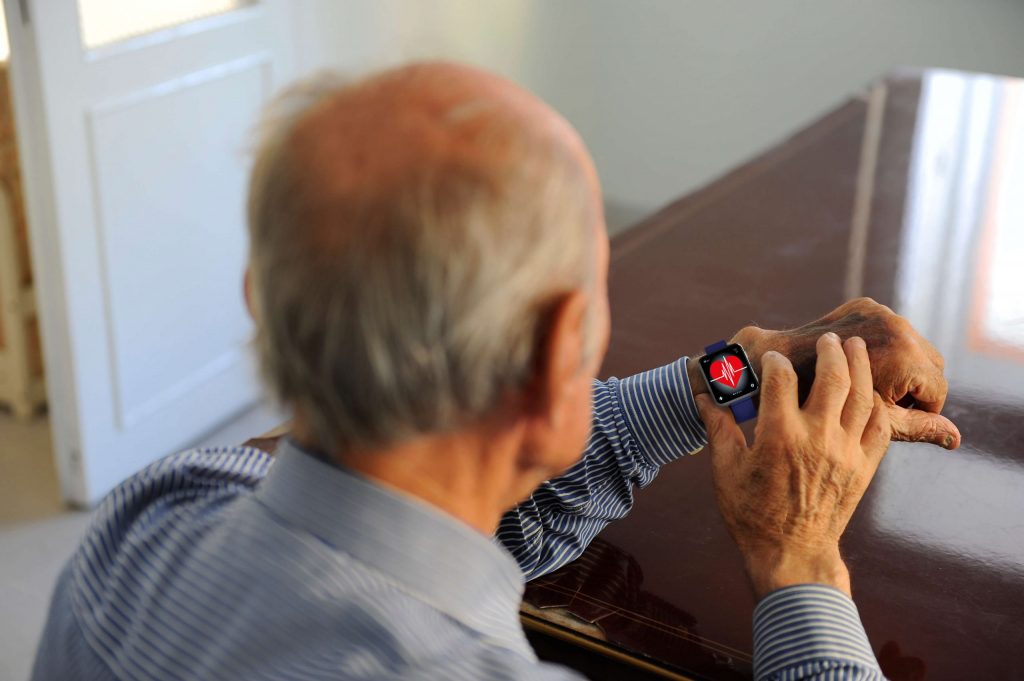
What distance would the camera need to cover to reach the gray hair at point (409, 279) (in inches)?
24.8

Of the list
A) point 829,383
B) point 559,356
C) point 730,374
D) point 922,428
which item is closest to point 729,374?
point 730,374

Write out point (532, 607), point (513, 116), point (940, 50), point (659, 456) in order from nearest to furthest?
point (513, 116) < point (532, 607) < point (659, 456) < point (940, 50)

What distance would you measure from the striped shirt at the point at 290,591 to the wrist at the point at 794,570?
0.06 m

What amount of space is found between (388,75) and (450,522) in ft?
0.94

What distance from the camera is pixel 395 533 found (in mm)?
708

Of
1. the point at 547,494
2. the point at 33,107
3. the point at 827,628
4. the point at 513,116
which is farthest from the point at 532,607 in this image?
the point at 33,107

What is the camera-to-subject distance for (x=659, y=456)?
114 centimetres

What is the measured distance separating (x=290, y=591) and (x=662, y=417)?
0.54 metres

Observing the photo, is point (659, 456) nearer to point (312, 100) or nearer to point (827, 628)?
point (827, 628)

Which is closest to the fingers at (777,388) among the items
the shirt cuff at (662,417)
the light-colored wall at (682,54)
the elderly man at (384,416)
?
the shirt cuff at (662,417)

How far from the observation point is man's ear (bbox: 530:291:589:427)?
691 mm

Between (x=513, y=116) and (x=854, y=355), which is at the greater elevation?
(x=513, y=116)

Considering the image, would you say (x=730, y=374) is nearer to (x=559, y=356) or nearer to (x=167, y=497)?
(x=559, y=356)

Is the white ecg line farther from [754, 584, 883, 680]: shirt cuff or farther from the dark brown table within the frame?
[754, 584, 883, 680]: shirt cuff
